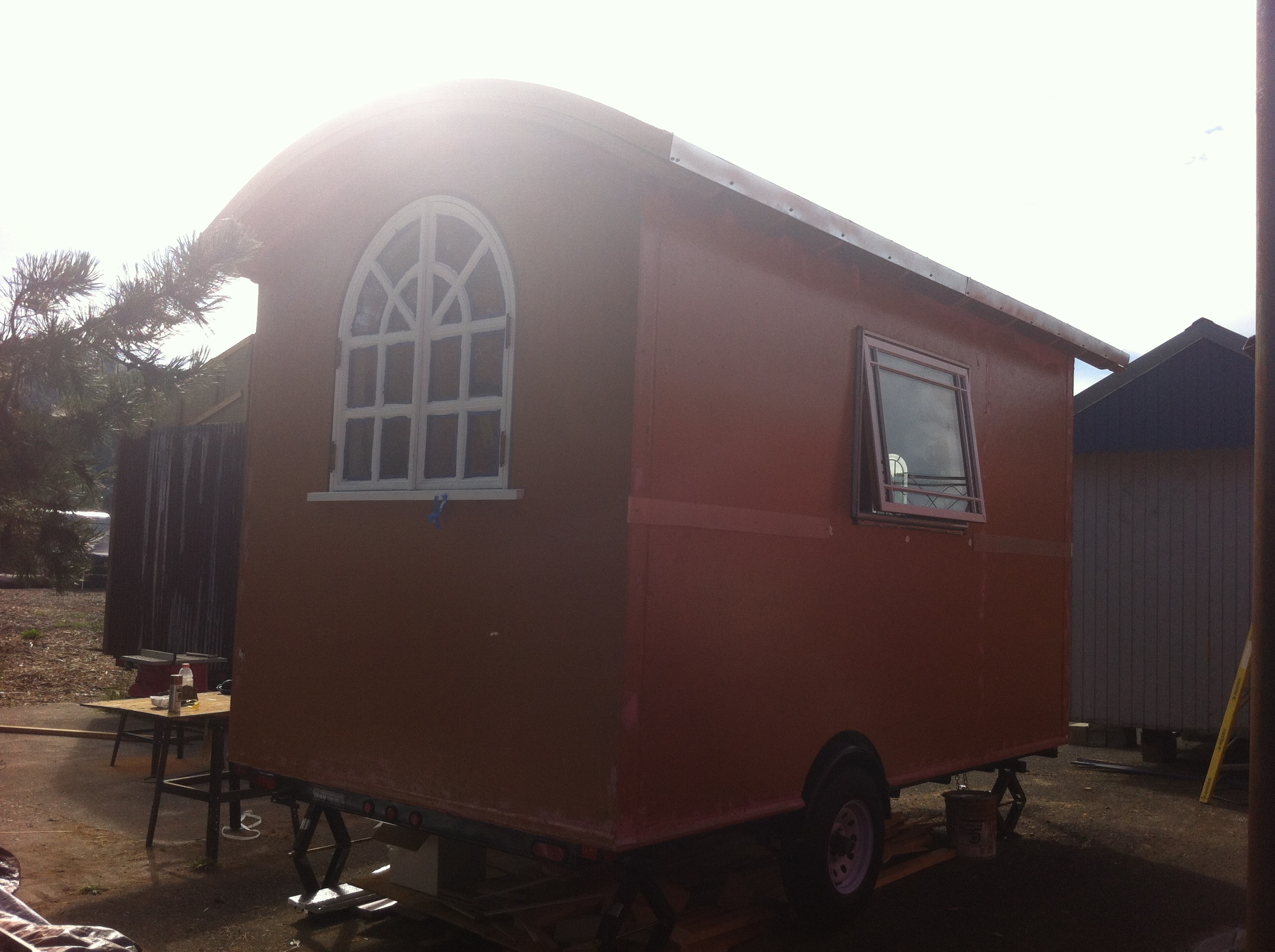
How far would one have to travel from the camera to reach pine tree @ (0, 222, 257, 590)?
3506 mm

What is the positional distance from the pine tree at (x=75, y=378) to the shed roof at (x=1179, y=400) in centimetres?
901

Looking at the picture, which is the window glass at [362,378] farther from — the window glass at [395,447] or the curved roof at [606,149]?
the curved roof at [606,149]

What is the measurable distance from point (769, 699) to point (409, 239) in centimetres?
272

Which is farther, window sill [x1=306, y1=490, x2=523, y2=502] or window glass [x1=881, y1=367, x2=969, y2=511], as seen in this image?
window glass [x1=881, y1=367, x2=969, y2=511]

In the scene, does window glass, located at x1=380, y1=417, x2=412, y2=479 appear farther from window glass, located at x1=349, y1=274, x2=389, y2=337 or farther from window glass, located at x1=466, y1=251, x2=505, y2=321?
window glass, located at x1=466, y1=251, x2=505, y2=321

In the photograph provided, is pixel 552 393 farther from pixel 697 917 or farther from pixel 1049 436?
pixel 1049 436

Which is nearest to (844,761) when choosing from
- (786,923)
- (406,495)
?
(786,923)

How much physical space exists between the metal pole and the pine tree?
3.85m

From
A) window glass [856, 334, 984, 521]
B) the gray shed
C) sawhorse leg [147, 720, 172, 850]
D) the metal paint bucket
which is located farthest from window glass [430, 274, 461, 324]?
the gray shed

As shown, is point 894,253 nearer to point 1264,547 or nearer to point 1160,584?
point 1264,547

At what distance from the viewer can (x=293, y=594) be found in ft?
16.9

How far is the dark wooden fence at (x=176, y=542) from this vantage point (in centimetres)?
1043

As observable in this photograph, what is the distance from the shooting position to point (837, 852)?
16.8 ft

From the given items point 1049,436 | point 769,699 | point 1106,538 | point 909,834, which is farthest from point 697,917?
point 1106,538
